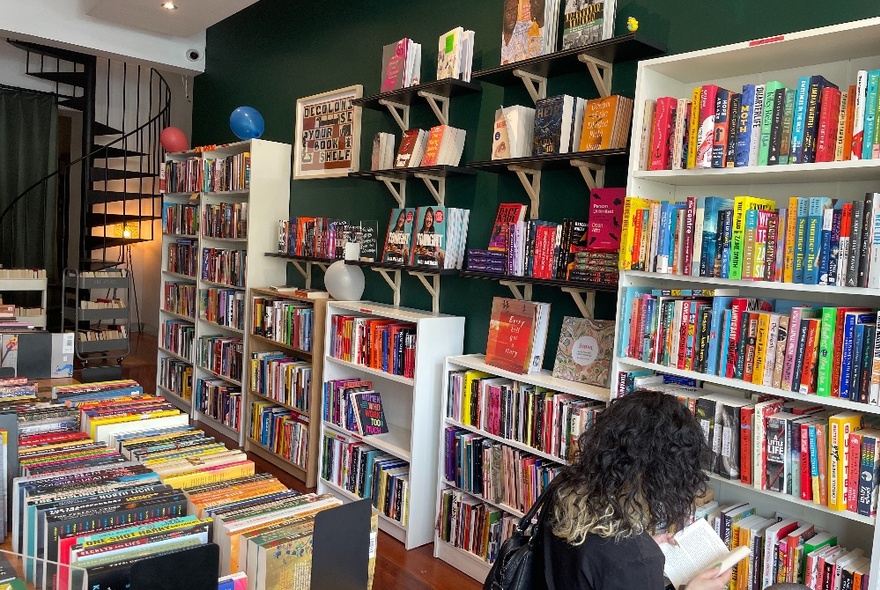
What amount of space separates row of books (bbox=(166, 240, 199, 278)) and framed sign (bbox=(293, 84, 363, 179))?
4.25ft

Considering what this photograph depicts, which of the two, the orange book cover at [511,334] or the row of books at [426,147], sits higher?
the row of books at [426,147]

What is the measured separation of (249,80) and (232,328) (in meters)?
2.01

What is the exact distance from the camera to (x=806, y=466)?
195 cm

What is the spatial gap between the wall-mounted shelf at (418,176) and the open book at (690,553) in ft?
6.76

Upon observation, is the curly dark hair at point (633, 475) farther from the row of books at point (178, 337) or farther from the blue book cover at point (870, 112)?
the row of books at point (178, 337)

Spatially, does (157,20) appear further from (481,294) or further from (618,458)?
(618,458)

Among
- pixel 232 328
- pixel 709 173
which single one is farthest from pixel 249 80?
pixel 709 173

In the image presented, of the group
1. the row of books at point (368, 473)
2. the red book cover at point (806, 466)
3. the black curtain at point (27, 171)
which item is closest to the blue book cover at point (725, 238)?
the red book cover at point (806, 466)

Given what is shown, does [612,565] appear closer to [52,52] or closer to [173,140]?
[173,140]

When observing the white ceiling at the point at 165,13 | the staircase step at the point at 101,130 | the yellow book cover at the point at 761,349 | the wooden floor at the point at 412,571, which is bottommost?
the wooden floor at the point at 412,571

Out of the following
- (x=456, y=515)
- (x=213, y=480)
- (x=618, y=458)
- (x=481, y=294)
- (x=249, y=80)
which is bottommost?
(x=456, y=515)

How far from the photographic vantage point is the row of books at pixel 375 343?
3434 mm

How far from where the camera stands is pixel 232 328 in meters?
4.93

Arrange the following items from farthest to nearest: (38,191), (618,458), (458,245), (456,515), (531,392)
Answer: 1. (38,191)
2. (458,245)
3. (456,515)
4. (531,392)
5. (618,458)
